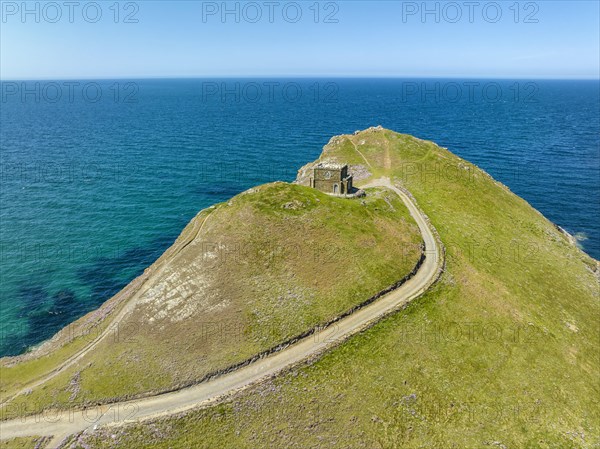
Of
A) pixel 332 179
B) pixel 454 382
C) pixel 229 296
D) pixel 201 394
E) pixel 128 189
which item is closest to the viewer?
pixel 201 394

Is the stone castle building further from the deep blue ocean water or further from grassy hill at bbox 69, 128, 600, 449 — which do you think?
the deep blue ocean water

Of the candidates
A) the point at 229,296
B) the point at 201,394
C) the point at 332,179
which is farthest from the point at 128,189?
the point at 201,394

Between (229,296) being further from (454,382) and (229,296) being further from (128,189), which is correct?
(128,189)

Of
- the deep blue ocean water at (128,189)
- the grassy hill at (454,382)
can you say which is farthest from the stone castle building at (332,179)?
the deep blue ocean water at (128,189)

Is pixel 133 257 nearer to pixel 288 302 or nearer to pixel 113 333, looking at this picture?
pixel 113 333

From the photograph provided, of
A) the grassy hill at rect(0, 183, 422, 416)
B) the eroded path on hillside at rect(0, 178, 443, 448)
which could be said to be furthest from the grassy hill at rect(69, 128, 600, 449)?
the grassy hill at rect(0, 183, 422, 416)

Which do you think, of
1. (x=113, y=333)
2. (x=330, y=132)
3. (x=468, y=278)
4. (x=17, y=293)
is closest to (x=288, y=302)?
(x=113, y=333)
